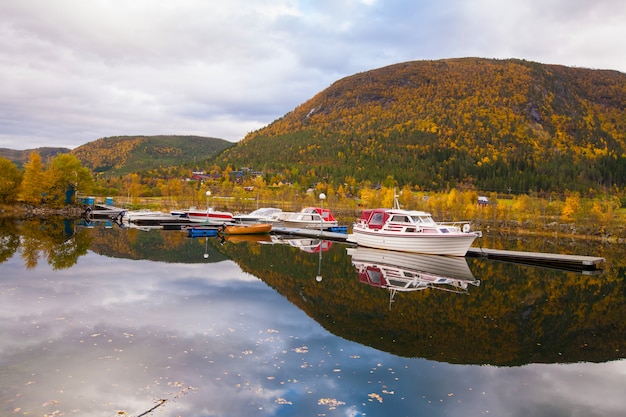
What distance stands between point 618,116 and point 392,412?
218 m

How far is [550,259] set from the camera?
3095 centimetres

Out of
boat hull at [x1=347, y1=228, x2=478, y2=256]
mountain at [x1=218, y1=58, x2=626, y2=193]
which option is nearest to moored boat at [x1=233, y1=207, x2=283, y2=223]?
boat hull at [x1=347, y1=228, x2=478, y2=256]

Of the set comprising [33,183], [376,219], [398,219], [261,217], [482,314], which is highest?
[33,183]

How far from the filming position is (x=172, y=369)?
11.4 meters

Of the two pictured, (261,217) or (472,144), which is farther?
(472,144)

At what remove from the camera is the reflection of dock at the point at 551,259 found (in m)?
29.7

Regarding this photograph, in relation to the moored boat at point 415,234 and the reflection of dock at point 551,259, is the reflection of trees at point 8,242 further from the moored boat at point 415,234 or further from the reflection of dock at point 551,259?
the reflection of dock at point 551,259

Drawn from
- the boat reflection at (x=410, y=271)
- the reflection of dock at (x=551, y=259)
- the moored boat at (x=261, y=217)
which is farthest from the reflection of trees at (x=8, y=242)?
the reflection of dock at (x=551, y=259)

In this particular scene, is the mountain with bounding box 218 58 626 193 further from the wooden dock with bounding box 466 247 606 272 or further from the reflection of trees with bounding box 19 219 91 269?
the wooden dock with bounding box 466 247 606 272

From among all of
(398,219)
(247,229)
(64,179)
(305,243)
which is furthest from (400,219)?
(64,179)

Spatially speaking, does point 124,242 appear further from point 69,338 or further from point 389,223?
point 69,338

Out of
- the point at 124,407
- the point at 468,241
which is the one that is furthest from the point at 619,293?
the point at 124,407

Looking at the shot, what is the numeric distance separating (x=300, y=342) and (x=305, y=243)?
27.4 meters

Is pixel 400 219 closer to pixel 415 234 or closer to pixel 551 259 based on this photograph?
pixel 415 234
